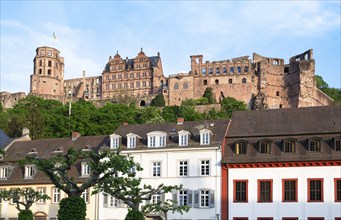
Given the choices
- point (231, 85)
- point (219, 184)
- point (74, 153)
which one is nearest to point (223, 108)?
point (231, 85)

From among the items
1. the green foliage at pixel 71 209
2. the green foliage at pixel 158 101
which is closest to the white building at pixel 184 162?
the green foliage at pixel 71 209

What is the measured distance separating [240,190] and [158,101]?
9487 centimetres

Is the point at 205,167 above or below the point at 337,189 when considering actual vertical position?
above

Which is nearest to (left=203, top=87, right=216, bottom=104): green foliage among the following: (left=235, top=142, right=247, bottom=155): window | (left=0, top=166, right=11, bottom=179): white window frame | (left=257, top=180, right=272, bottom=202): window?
(left=0, top=166, right=11, bottom=179): white window frame

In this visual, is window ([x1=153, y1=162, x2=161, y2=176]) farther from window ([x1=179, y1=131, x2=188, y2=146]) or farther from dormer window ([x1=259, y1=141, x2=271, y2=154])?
dormer window ([x1=259, y1=141, x2=271, y2=154])

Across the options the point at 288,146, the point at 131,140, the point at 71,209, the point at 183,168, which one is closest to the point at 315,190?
the point at 288,146

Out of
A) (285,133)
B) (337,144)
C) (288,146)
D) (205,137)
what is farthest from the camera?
(205,137)

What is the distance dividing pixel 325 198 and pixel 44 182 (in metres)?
28.9

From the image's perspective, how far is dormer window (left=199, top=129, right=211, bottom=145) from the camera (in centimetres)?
6091

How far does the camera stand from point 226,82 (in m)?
158

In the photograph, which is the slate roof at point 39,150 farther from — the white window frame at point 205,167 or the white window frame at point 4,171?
the white window frame at point 205,167

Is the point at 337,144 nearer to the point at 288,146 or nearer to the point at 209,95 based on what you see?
the point at 288,146

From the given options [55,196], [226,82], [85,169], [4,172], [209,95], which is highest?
[226,82]

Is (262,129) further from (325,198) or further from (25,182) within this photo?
(25,182)
